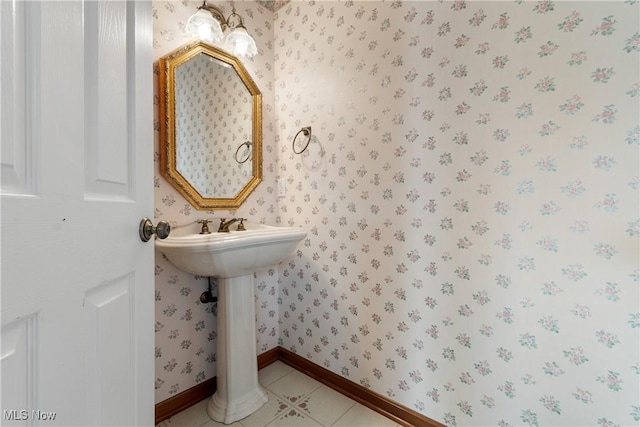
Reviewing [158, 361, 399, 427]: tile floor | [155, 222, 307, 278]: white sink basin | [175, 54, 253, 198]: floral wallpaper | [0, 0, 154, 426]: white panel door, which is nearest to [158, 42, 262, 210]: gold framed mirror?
[175, 54, 253, 198]: floral wallpaper

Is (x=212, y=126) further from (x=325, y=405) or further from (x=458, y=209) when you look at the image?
(x=325, y=405)

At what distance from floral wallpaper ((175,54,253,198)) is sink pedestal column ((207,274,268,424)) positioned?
1.72 feet

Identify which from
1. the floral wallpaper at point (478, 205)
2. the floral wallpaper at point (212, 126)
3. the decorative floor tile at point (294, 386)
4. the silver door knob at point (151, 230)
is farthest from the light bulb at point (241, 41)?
the decorative floor tile at point (294, 386)

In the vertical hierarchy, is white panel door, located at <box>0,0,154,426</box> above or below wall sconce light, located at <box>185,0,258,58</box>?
below

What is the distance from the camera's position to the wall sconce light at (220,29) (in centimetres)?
122

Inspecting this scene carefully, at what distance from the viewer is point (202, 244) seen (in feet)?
3.11

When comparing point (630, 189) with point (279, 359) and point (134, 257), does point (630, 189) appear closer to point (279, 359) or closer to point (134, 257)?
point (134, 257)

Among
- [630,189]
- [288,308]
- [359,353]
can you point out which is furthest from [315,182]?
[630,189]

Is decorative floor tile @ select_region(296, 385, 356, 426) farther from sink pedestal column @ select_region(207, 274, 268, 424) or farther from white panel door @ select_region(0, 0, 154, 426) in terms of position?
white panel door @ select_region(0, 0, 154, 426)

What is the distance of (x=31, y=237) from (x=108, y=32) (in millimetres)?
444

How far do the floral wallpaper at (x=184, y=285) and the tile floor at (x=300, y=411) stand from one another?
15cm

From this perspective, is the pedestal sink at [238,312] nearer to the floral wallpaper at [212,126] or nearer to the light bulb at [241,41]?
the floral wallpaper at [212,126]

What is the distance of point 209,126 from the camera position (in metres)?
1.38

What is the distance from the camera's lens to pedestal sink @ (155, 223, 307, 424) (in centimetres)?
107
